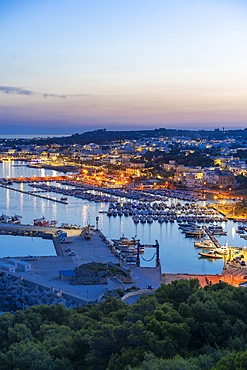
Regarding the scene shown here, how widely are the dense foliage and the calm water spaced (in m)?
4.50

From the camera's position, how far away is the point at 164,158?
2684 cm

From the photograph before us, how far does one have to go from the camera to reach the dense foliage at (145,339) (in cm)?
284

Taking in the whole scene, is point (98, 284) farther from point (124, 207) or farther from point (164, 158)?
point (164, 158)

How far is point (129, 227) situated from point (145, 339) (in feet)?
28.9

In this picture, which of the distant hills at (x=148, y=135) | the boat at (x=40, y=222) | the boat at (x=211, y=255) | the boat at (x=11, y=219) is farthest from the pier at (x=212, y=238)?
the distant hills at (x=148, y=135)

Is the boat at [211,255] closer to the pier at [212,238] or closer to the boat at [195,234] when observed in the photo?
the pier at [212,238]

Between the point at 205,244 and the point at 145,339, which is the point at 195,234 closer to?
the point at 205,244

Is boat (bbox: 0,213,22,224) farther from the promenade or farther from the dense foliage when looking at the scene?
the dense foliage

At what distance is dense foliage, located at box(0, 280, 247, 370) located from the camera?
9.32 feet

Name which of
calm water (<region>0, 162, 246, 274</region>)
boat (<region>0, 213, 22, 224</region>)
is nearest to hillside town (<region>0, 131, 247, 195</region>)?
calm water (<region>0, 162, 246, 274</region>)

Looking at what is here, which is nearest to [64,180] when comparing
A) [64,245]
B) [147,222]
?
[147,222]

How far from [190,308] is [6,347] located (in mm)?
1174

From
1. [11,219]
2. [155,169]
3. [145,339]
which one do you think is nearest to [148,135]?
[155,169]

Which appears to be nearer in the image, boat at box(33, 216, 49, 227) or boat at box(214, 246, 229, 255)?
boat at box(214, 246, 229, 255)
